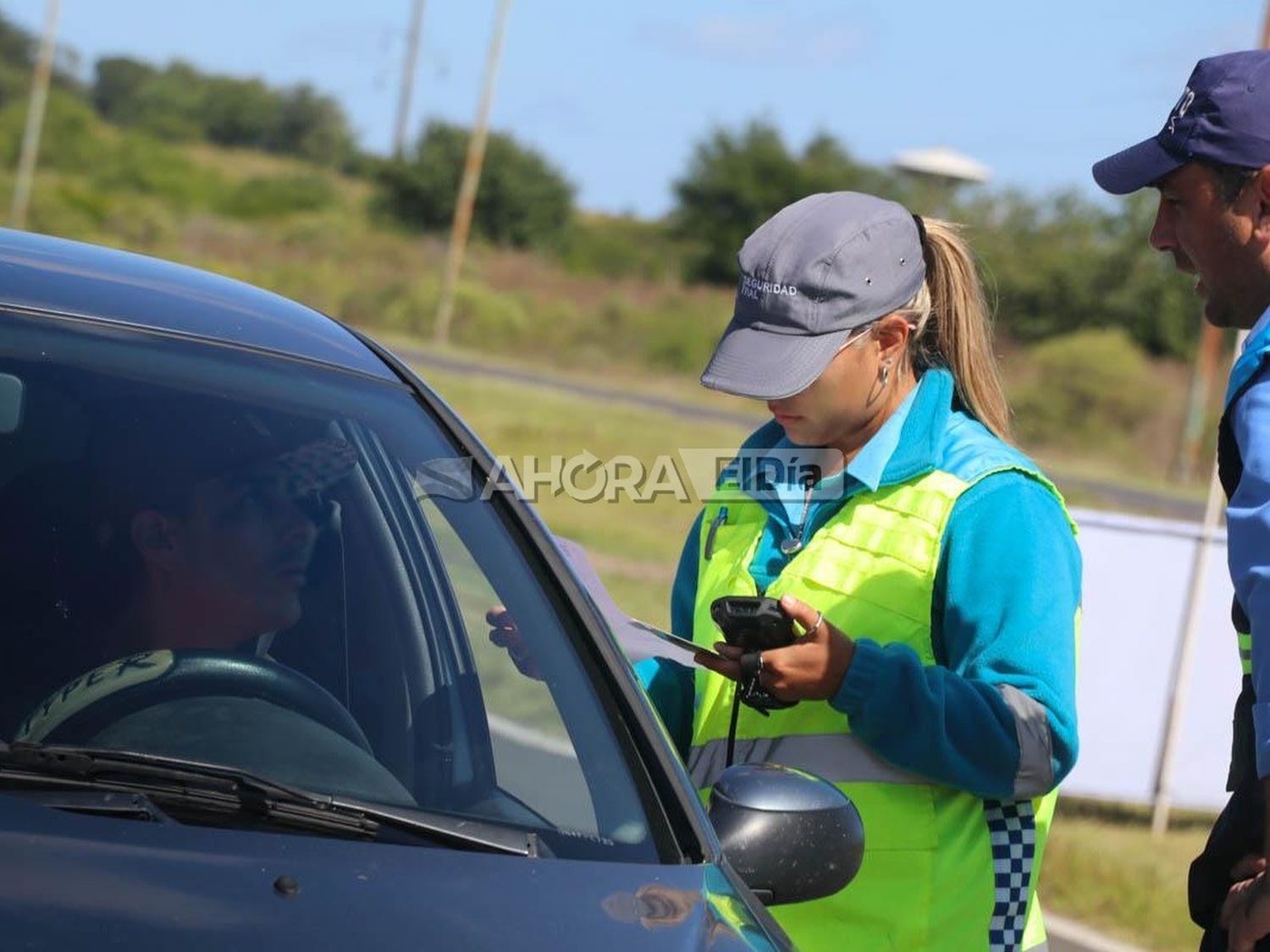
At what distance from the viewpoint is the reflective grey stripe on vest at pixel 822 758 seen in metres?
2.70

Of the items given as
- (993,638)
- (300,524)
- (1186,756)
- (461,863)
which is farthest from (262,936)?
(1186,756)

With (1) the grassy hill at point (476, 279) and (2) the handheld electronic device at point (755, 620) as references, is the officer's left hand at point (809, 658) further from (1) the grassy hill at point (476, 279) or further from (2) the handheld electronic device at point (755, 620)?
(1) the grassy hill at point (476, 279)

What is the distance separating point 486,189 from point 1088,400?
25.0 meters

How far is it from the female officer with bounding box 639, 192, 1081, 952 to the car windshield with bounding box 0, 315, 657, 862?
1.10ft

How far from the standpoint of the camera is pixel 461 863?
6.86 feet

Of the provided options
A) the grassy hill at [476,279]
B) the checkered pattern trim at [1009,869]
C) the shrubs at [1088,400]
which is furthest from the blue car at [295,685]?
the shrubs at [1088,400]

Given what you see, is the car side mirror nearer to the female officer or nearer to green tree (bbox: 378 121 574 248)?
the female officer

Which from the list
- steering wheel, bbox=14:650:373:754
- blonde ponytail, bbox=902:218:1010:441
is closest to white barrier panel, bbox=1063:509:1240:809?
blonde ponytail, bbox=902:218:1010:441

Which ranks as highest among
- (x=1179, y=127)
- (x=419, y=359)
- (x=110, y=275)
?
(x=1179, y=127)

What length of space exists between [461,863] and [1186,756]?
6.18 meters

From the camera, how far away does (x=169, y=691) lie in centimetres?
231

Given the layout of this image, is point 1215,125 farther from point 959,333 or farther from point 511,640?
point 511,640

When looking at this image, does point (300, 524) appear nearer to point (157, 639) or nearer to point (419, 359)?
point (157, 639)

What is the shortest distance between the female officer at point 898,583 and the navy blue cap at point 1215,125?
0.38 metres
